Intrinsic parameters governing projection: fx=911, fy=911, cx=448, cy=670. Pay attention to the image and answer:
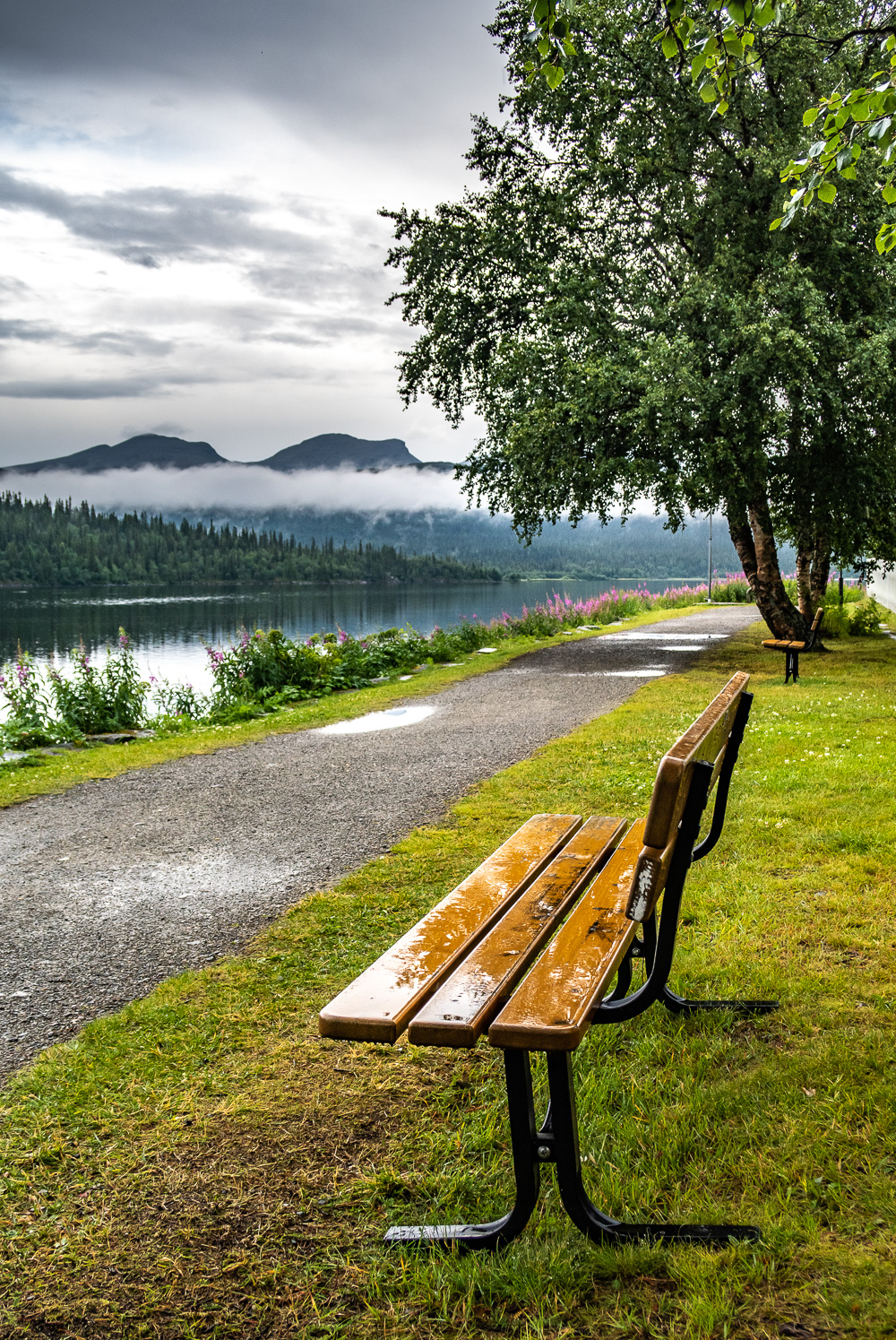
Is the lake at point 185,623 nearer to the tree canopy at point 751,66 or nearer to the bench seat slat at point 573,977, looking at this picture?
the tree canopy at point 751,66

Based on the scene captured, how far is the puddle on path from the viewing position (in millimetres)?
10430

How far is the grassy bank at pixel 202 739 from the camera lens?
27.2ft

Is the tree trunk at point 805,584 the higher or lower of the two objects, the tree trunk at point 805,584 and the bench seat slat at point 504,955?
the higher

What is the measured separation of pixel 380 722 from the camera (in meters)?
11.0

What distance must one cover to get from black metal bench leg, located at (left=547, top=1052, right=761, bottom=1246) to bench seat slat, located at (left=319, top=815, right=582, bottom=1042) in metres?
0.39

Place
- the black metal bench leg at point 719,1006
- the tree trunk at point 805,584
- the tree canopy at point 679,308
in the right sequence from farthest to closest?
the tree trunk at point 805,584
the tree canopy at point 679,308
the black metal bench leg at point 719,1006

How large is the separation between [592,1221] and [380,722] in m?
8.89

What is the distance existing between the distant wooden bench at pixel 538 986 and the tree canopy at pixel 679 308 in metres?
11.9

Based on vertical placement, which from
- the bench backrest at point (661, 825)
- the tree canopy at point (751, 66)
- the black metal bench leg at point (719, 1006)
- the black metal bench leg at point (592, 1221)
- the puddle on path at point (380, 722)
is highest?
the tree canopy at point (751, 66)

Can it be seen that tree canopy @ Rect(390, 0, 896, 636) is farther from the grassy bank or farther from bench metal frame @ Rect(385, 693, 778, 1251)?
bench metal frame @ Rect(385, 693, 778, 1251)

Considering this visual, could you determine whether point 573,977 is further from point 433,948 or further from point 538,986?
point 433,948

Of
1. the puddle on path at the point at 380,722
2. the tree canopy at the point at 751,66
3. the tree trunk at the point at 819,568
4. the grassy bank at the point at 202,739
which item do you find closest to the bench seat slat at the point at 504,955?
the tree canopy at the point at 751,66

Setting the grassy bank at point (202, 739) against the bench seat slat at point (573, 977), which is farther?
the grassy bank at point (202, 739)

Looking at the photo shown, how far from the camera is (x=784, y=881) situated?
4594 mm
